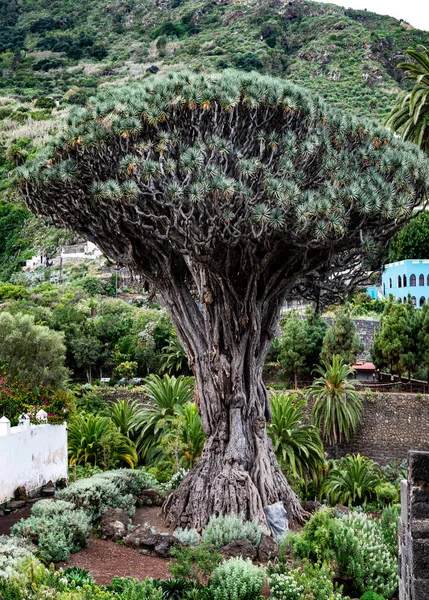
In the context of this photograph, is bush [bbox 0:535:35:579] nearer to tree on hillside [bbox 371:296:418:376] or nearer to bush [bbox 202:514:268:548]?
bush [bbox 202:514:268:548]

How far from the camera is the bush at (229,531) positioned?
11.8 m

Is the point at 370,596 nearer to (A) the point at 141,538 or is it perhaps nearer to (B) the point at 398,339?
(A) the point at 141,538

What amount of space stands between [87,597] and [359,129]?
359 inches

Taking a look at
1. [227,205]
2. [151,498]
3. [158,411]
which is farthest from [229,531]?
[158,411]

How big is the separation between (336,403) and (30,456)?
10.4 m

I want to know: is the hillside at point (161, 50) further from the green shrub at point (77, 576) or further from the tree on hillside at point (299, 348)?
the green shrub at point (77, 576)

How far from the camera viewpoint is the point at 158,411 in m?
20.1

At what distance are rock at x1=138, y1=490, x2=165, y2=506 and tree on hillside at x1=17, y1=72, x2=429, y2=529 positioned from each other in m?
1.16

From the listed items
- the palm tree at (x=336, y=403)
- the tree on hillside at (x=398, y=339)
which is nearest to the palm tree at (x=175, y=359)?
the tree on hillside at (x=398, y=339)

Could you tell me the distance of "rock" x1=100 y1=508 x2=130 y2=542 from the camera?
12461 mm

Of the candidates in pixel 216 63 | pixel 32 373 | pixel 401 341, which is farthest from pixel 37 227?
pixel 401 341

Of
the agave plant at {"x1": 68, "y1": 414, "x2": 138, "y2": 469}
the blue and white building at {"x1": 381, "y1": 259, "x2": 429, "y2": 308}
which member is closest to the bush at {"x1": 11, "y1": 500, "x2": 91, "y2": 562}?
the agave plant at {"x1": 68, "y1": 414, "x2": 138, "y2": 469}

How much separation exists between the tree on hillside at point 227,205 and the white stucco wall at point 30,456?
8.75ft

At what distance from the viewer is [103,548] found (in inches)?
469
